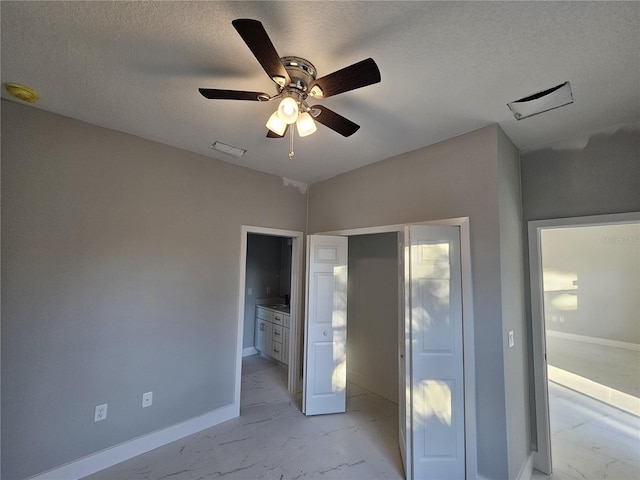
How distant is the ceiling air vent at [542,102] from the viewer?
68.2 inches

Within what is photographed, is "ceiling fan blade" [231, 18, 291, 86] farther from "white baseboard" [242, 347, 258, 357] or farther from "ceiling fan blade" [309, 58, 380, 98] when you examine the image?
"white baseboard" [242, 347, 258, 357]

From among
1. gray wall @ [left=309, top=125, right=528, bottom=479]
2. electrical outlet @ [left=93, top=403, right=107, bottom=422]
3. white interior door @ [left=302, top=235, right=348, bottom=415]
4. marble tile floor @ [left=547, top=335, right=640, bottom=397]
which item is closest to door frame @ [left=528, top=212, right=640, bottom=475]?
gray wall @ [left=309, top=125, right=528, bottom=479]

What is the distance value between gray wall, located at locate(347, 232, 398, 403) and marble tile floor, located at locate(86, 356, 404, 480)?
41 cm

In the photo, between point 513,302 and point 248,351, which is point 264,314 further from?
point 513,302

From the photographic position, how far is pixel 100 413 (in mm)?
2172

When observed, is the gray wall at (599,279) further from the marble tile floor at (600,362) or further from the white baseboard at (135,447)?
the white baseboard at (135,447)

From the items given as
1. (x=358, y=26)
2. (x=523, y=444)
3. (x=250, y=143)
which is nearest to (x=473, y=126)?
(x=358, y=26)

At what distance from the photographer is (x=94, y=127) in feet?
7.38

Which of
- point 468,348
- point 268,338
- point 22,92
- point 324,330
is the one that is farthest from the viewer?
point 268,338

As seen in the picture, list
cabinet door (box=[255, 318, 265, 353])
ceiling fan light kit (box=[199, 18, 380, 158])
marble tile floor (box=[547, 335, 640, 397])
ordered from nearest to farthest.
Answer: ceiling fan light kit (box=[199, 18, 380, 158]) → marble tile floor (box=[547, 335, 640, 397]) → cabinet door (box=[255, 318, 265, 353])

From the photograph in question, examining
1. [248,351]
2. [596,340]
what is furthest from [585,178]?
[596,340]

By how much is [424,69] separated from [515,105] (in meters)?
0.85

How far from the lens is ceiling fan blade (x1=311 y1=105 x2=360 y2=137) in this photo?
1.54 metres

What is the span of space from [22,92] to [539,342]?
4.42 metres
